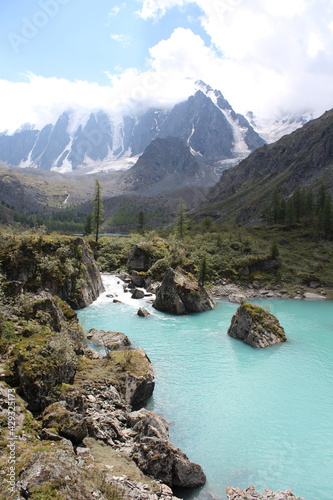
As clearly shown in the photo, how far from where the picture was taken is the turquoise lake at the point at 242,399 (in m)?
15.3

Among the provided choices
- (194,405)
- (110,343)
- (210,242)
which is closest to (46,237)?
(110,343)

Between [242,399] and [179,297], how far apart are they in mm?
21857

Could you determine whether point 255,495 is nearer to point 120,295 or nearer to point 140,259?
point 120,295

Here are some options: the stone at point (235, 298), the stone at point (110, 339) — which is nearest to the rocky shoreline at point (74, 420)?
the stone at point (110, 339)

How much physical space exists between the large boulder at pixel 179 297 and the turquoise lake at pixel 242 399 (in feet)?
12.0

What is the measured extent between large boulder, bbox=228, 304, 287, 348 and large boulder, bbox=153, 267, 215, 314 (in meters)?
9.53

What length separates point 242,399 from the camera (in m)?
21.7

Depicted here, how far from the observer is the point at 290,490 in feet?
43.1

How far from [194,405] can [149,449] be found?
7419 mm

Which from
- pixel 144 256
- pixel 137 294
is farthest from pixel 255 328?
pixel 144 256

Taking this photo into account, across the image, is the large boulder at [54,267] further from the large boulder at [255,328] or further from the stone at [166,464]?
the stone at [166,464]

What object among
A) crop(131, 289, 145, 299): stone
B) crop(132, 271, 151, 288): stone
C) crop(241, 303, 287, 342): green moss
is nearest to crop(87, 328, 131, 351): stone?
crop(241, 303, 287, 342): green moss

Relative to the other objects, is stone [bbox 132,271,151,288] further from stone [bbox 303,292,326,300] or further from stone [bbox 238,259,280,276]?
stone [bbox 303,292,326,300]

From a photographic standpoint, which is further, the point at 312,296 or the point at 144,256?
the point at 144,256
